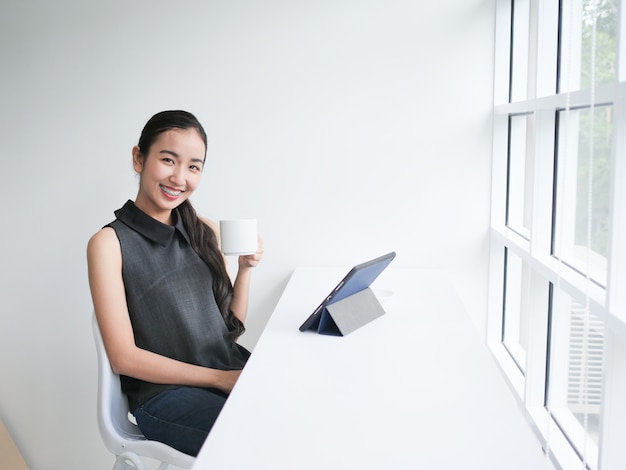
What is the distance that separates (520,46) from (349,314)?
3.68 ft

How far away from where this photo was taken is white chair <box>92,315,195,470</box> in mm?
1554

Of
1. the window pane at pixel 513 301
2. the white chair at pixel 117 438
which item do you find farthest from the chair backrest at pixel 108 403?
the window pane at pixel 513 301

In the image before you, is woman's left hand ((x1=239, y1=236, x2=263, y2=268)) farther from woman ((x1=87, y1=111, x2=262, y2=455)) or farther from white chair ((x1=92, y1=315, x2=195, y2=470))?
white chair ((x1=92, y1=315, x2=195, y2=470))

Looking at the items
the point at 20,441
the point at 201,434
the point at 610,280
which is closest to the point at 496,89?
the point at 610,280

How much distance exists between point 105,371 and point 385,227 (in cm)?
117

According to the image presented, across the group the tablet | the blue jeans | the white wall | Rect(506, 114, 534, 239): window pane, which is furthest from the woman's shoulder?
Rect(506, 114, 534, 239): window pane

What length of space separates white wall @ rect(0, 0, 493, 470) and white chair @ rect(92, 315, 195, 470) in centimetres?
99

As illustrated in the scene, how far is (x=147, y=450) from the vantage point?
1579 millimetres

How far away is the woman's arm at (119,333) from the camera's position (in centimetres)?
158

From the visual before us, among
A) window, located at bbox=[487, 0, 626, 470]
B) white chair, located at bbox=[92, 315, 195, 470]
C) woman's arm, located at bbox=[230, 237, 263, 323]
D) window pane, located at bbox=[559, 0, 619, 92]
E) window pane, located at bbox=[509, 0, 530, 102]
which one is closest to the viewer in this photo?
window, located at bbox=[487, 0, 626, 470]

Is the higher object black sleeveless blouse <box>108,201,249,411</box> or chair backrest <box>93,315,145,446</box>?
black sleeveless blouse <box>108,201,249,411</box>

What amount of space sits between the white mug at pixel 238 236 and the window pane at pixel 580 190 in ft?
2.33

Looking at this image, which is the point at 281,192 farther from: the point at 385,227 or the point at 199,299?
the point at 199,299

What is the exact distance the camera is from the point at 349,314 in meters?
1.70
